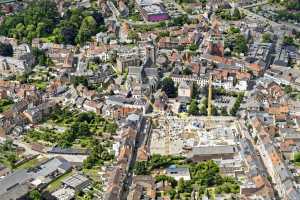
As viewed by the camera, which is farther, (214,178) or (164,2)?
(164,2)

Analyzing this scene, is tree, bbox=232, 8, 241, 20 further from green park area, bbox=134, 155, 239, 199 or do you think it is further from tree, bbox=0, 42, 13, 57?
green park area, bbox=134, 155, 239, 199

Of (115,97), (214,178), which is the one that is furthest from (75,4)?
(214,178)

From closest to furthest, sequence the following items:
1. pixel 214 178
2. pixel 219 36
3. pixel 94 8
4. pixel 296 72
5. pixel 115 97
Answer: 1. pixel 214 178
2. pixel 115 97
3. pixel 296 72
4. pixel 219 36
5. pixel 94 8

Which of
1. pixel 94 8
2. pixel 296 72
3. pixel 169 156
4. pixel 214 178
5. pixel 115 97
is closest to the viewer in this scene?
pixel 214 178

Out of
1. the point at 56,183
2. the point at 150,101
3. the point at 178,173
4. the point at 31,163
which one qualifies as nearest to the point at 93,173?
the point at 56,183

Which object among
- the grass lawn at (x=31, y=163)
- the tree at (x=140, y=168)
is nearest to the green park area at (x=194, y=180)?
the tree at (x=140, y=168)

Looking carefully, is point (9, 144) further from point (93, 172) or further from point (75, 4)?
point (75, 4)
